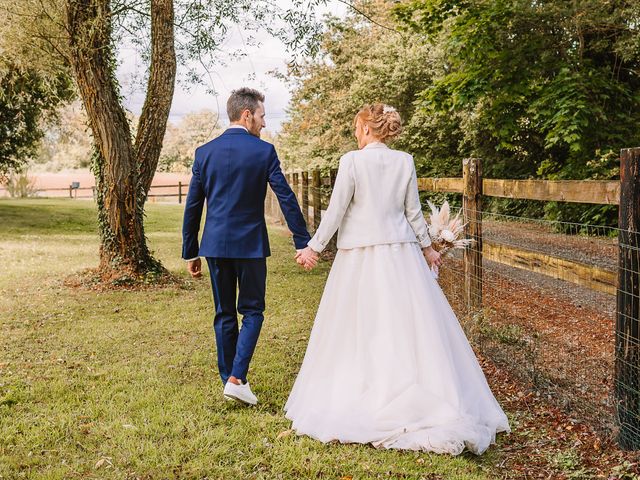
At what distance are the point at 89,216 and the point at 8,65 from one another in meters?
11.4

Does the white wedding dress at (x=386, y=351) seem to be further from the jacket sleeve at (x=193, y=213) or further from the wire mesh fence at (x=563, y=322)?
the jacket sleeve at (x=193, y=213)

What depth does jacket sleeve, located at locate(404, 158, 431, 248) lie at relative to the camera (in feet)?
14.1

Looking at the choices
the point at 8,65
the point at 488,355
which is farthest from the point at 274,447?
the point at 8,65

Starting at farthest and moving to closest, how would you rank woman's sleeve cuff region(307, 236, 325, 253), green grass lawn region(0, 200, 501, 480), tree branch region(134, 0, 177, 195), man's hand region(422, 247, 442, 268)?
tree branch region(134, 0, 177, 195) < man's hand region(422, 247, 442, 268) < woman's sleeve cuff region(307, 236, 325, 253) < green grass lawn region(0, 200, 501, 480)

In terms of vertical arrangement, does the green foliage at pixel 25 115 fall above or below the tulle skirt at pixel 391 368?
above

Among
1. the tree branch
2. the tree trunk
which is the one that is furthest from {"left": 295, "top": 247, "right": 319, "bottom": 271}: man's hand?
the tree branch

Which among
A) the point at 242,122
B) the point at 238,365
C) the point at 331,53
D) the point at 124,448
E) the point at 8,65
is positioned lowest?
the point at 124,448

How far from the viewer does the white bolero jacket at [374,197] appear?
4.24m

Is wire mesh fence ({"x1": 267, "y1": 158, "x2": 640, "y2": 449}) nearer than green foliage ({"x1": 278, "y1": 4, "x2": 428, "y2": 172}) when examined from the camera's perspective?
Yes

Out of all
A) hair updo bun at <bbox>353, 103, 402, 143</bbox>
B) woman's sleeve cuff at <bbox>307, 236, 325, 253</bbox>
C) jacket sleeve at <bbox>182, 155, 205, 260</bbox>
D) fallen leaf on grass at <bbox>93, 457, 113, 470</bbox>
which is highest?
hair updo bun at <bbox>353, 103, 402, 143</bbox>

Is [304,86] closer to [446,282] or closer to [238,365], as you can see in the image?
[446,282]

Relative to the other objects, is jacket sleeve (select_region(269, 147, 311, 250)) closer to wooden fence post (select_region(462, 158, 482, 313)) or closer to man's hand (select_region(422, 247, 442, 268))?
man's hand (select_region(422, 247, 442, 268))

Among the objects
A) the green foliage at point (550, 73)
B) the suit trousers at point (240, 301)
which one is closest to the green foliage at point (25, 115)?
the green foliage at point (550, 73)

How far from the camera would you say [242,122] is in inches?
175
